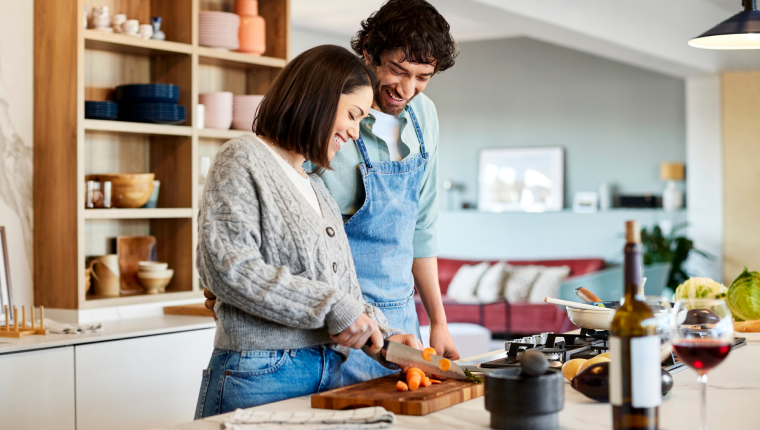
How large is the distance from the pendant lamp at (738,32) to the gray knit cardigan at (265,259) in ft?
5.27

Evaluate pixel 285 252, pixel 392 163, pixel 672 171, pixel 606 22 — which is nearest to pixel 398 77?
pixel 392 163

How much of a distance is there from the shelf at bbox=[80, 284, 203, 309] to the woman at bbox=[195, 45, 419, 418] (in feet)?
5.32

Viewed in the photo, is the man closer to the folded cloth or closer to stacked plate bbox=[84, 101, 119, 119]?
the folded cloth

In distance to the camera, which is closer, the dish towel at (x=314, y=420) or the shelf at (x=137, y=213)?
the dish towel at (x=314, y=420)

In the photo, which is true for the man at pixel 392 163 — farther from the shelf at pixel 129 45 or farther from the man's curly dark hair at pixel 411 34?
the shelf at pixel 129 45

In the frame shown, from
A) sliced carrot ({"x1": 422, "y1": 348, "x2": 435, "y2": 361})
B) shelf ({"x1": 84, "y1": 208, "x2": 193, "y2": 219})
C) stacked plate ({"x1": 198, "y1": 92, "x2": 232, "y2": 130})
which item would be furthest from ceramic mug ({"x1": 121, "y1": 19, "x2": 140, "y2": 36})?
sliced carrot ({"x1": 422, "y1": 348, "x2": 435, "y2": 361})

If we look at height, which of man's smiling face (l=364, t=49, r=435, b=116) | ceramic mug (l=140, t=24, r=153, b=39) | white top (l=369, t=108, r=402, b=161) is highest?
ceramic mug (l=140, t=24, r=153, b=39)

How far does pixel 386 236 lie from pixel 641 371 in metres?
0.99

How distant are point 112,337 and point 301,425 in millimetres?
1641

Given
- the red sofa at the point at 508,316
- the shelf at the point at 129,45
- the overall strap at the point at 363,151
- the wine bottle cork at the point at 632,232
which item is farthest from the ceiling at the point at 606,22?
the wine bottle cork at the point at 632,232

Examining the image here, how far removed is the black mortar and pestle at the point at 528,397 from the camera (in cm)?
121

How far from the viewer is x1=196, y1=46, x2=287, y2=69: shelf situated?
3.38 metres

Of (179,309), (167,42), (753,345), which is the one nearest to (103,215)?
(179,309)

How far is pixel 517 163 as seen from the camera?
8672 millimetres
